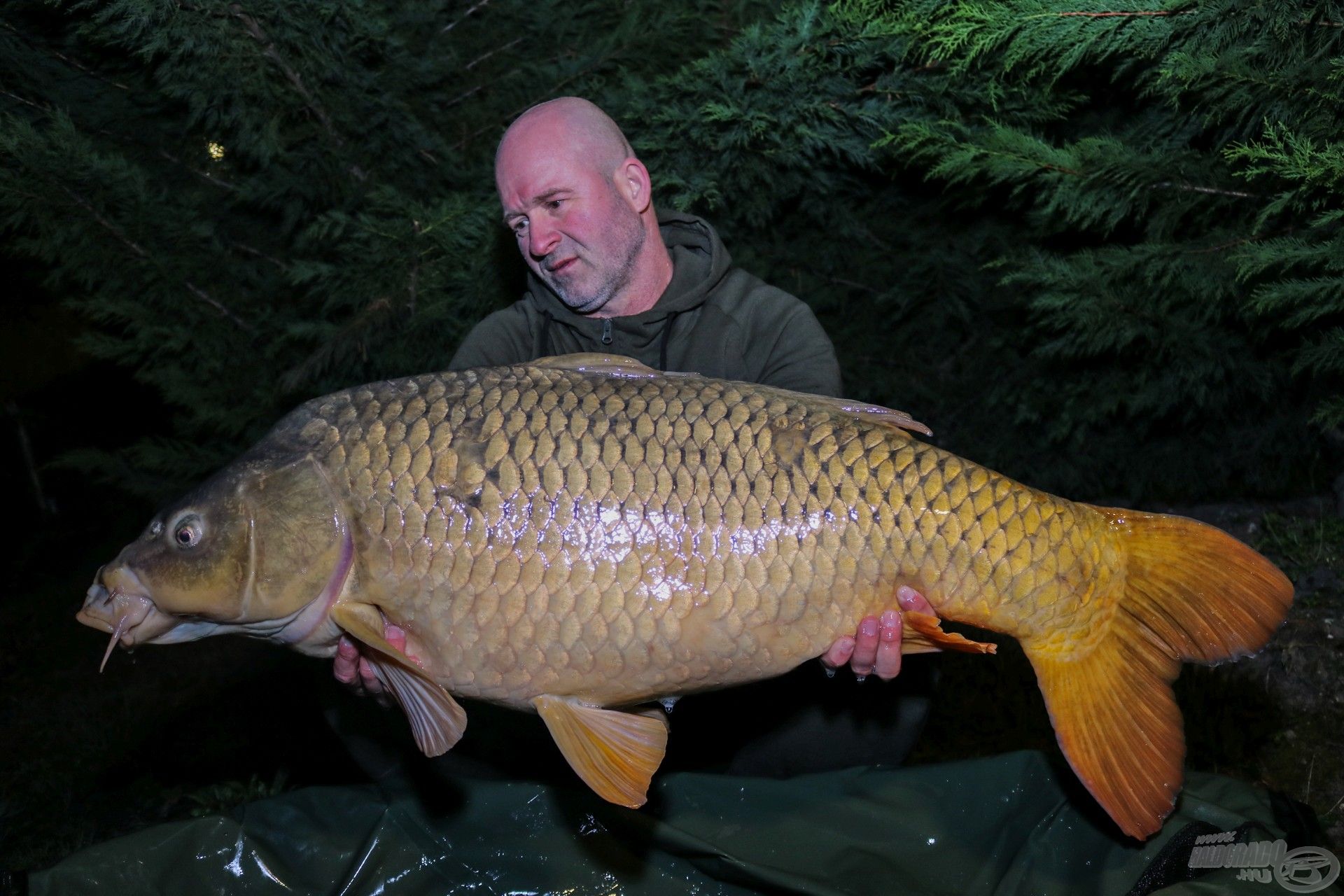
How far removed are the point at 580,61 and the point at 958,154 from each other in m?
1.31

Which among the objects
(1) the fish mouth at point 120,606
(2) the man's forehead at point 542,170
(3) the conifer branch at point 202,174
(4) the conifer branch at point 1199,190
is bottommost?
(1) the fish mouth at point 120,606

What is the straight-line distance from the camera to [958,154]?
239cm

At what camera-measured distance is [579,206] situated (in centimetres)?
201

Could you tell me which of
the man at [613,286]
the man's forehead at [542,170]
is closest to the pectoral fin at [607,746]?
the man at [613,286]

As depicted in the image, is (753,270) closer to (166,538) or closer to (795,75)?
(795,75)

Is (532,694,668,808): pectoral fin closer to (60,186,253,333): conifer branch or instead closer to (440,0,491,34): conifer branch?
(60,186,253,333): conifer branch

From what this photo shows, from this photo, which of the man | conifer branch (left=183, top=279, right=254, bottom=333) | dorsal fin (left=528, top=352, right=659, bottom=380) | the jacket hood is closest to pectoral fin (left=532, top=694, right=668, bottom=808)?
dorsal fin (left=528, top=352, right=659, bottom=380)

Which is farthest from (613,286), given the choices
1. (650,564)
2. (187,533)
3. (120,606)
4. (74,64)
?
(74,64)

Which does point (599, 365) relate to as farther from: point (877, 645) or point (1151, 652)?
point (1151, 652)

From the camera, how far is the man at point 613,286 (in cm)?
202

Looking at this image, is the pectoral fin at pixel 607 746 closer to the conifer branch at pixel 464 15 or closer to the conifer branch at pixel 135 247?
the conifer branch at pixel 135 247

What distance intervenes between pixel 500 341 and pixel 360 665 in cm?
82

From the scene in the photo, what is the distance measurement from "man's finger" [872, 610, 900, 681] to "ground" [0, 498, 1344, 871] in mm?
547

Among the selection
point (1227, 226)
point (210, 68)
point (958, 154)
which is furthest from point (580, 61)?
point (1227, 226)
